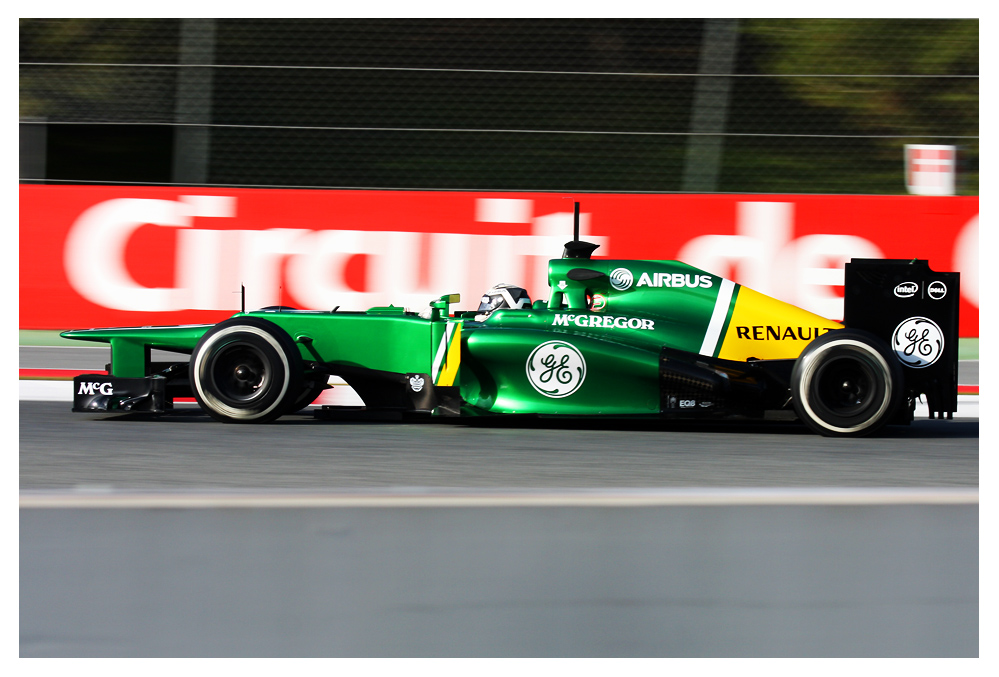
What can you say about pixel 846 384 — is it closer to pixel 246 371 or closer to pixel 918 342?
pixel 918 342

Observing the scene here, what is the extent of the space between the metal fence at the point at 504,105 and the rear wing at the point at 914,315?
469 centimetres

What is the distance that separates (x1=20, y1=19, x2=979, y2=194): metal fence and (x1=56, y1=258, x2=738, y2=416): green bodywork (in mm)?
4520

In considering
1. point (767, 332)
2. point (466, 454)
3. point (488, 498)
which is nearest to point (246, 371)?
point (466, 454)

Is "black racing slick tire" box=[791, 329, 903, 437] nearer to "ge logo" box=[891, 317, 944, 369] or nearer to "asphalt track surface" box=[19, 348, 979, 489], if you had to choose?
"asphalt track surface" box=[19, 348, 979, 489]

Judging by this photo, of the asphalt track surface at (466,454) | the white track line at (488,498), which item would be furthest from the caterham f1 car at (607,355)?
the white track line at (488,498)

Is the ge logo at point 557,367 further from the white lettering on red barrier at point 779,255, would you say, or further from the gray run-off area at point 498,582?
the white lettering on red barrier at point 779,255

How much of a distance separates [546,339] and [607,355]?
13.7 inches

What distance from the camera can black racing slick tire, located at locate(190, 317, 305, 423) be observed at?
19.9 feet

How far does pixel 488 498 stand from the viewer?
2766 mm

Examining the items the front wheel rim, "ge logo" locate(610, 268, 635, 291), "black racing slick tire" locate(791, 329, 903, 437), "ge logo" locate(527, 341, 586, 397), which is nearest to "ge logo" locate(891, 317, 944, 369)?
"black racing slick tire" locate(791, 329, 903, 437)

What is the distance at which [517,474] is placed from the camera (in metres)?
4.66

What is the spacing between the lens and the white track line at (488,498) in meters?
2.71
